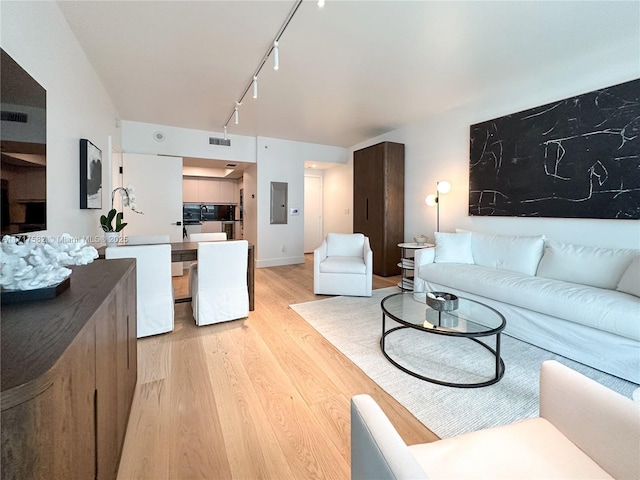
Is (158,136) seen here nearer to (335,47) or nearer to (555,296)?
(335,47)

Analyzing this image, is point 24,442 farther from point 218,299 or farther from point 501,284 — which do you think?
point 501,284

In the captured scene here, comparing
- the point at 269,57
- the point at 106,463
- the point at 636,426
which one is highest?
the point at 269,57

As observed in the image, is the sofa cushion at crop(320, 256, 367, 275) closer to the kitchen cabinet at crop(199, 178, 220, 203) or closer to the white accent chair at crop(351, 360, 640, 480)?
the white accent chair at crop(351, 360, 640, 480)

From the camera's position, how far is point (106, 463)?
3.25 ft

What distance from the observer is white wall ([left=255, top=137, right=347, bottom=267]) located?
5.74 m

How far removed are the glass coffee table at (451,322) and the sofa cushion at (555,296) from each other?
45cm

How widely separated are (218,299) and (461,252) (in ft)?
9.34

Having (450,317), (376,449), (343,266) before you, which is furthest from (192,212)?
(376,449)

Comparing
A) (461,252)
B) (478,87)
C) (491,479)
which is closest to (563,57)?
(478,87)

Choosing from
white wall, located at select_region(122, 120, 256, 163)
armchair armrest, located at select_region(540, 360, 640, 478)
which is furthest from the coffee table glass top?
white wall, located at select_region(122, 120, 256, 163)

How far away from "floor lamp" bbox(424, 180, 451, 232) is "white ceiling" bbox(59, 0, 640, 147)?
1105 mm

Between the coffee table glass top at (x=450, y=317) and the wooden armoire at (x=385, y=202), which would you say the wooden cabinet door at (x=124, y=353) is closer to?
the coffee table glass top at (x=450, y=317)

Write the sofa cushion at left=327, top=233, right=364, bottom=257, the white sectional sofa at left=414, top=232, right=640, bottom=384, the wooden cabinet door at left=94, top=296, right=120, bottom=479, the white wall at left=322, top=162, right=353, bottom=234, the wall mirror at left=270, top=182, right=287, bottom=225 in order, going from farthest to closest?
the white wall at left=322, top=162, right=353, bottom=234 → the wall mirror at left=270, top=182, right=287, bottom=225 → the sofa cushion at left=327, top=233, right=364, bottom=257 → the white sectional sofa at left=414, top=232, right=640, bottom=384 → the wooden cabinet door at left=94, top=296, right=120, bottom=479

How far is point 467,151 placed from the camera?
396 cm
